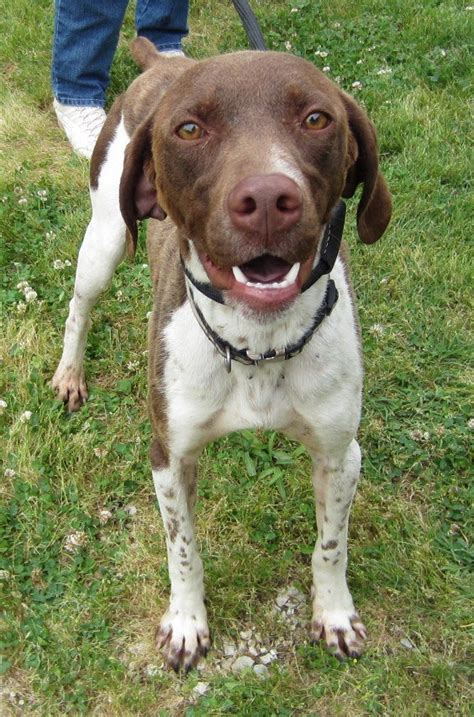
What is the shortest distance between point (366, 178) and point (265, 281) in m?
0.68

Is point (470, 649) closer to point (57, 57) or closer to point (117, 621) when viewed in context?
point (117, 621)

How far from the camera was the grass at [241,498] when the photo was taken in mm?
3400

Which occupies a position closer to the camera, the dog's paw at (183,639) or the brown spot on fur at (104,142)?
the dog's paw at (183,639)

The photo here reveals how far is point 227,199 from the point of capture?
2.20 m

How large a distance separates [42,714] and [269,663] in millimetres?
908

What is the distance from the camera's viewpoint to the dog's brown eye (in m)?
2.45

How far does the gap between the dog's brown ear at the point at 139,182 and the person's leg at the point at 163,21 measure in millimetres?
3844

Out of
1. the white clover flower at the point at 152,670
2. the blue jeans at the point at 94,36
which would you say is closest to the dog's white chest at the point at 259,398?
the white clover flower at the point at 152,670

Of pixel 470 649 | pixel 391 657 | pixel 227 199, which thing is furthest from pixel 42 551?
pixel 227 199

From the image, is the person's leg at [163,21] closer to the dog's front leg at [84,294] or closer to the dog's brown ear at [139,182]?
the dog's front leg at [84,294]

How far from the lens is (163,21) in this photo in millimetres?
6352

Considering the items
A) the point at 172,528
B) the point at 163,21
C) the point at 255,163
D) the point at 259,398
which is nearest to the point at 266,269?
the point at 255,163

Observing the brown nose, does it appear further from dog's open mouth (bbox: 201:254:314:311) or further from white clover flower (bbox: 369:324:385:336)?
white clover flower (bbox: 369:324:385:336)

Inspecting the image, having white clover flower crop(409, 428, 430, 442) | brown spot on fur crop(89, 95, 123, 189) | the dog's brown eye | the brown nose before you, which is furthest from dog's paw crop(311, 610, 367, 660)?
brown spot on fur crop(89, 95, 123, 189)
